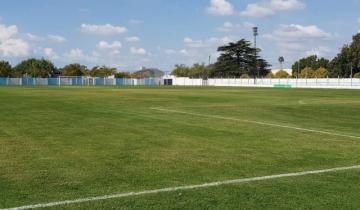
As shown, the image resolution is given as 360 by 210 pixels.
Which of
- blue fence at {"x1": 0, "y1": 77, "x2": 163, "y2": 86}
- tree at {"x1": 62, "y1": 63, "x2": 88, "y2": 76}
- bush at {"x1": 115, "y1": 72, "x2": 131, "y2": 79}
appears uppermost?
Answer: tree at {"x1": 62, "y1": 63, "x2": 88, "y2": 76}

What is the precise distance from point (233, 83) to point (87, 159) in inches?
4567

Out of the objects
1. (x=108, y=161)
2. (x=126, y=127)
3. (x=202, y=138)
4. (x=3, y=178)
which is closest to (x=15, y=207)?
(x=3, y=178)

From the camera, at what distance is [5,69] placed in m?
160

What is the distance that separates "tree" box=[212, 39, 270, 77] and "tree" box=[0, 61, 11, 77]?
213 feet

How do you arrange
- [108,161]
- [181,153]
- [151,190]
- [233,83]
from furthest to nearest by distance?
[233,83] < [181,153] < [108,161] < [151,190]

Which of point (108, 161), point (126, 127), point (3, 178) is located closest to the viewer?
point (3, 178)

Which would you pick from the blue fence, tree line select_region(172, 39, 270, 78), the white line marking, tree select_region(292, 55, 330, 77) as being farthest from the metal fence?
the white line marking

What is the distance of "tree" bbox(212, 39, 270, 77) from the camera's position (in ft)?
516

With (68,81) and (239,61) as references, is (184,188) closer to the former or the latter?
(68,81)

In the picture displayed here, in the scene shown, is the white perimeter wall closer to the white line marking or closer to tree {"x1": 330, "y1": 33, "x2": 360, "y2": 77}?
tree {"x1": 330, "y1": 33, "x2": 360, "y2": 77}

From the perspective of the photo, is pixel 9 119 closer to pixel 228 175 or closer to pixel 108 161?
pixel 108 161

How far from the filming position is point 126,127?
639 inches

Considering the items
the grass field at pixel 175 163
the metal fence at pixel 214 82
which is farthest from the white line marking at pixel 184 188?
the metal fence at pixel 214 82

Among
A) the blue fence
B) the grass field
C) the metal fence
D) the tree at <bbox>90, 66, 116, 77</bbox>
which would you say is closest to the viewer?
the grass field
